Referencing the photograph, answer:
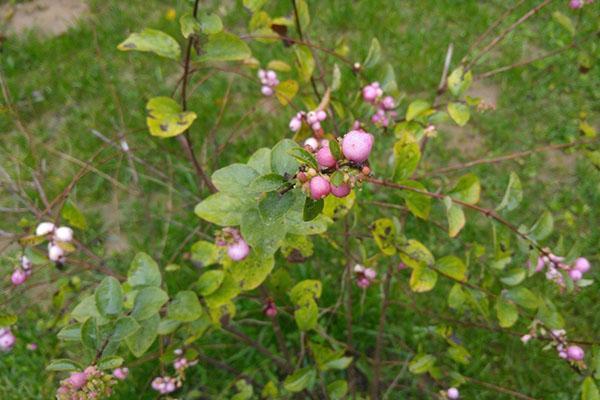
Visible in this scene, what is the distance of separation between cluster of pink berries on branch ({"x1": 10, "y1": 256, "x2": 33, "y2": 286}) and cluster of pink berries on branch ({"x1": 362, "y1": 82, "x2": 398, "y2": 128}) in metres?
1.08

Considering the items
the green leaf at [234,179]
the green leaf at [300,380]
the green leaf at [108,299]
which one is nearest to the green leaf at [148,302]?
the green leaf at [108,299]

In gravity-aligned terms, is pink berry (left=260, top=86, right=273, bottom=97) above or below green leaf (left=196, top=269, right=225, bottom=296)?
above

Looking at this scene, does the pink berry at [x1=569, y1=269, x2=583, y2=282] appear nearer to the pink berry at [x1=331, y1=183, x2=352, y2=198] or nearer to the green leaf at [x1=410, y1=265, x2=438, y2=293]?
the green leaf at [x1=410, y1=265, x2=438, y2=293]

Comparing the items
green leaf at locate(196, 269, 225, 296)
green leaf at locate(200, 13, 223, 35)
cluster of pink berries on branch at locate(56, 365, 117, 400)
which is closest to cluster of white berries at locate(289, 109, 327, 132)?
green leaf at locate(200, 13, 223, 35)

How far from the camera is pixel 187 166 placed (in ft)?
8.97

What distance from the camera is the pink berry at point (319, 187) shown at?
0.81m

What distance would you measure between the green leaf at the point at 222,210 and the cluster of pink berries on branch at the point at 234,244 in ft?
0.43

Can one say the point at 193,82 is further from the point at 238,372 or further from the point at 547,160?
the point at 547,160

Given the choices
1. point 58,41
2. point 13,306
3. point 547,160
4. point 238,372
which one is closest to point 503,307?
point 238,372

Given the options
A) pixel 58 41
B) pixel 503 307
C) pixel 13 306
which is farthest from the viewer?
pixel 58 41

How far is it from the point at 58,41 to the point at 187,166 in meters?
1.34

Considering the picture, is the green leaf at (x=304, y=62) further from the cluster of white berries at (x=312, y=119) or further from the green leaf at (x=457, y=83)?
the green leaf at (x=457, y=83)

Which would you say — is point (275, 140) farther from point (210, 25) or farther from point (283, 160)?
point (283, 160)

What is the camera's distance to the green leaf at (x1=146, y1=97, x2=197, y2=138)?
142 centimetres
